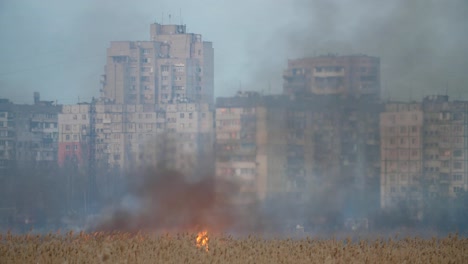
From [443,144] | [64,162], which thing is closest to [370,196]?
[443,144]

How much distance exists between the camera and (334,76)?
52.1 metres

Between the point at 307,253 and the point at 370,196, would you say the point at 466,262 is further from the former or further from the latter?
the point at 370,196

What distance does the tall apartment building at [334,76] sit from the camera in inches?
2035

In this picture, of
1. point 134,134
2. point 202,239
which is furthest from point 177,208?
point 134,134

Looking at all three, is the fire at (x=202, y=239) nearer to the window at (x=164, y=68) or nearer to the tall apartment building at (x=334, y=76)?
the tall apartment building at (x=334, y=76)

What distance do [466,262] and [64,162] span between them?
36.6 metres

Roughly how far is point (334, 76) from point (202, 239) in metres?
12.7

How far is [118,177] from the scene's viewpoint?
62.8 m

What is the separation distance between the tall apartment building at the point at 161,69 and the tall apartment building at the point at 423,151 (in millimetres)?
13050

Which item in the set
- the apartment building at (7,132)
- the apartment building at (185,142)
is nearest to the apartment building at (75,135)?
the apartment building at (7,132)

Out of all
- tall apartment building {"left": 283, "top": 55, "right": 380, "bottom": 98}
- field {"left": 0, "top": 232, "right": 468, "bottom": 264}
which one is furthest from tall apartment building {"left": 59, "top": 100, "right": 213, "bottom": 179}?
field {"left": 0, "top": 232, "right": 468, "bottom": 264}

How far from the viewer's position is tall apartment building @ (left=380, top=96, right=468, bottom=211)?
53.6 m

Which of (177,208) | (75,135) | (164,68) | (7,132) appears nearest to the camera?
(177,208)

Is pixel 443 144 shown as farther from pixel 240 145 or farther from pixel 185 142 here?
pixel 185 142
